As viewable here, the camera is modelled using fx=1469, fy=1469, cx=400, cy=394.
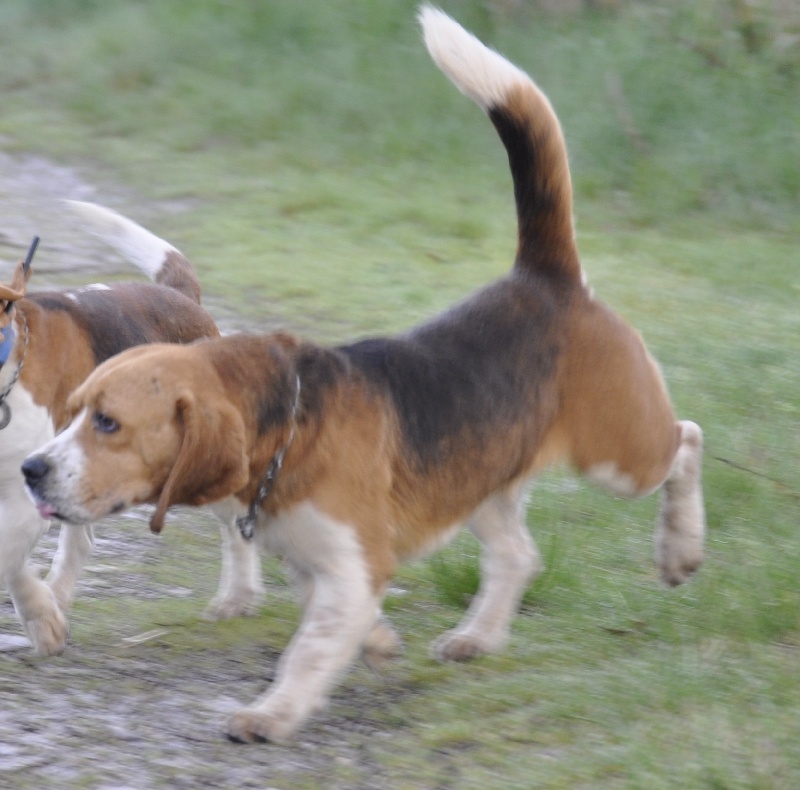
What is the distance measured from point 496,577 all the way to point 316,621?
0.96 m

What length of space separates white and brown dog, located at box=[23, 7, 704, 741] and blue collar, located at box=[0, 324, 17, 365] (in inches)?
24.8

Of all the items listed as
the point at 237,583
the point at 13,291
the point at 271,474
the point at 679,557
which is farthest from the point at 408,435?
the point at 13,291

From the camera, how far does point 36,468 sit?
3.56 metres

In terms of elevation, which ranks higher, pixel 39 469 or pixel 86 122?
pixel 39 469

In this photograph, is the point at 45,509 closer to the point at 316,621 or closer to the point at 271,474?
the point at 271,474

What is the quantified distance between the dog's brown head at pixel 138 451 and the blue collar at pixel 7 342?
69 cm

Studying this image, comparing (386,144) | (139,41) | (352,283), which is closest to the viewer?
(352,283)

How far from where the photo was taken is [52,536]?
18.2 feet

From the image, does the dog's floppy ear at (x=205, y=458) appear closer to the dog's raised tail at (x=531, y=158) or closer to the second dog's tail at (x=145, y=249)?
the dog's raised tail at (x=531, y=158)

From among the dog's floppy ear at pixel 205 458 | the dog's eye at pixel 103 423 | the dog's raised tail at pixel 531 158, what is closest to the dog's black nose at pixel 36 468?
the dog's eye at pixel 103 423

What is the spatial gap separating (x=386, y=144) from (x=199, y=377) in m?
8.10

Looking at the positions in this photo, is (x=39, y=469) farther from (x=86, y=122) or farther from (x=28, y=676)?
(x=86, y=122)

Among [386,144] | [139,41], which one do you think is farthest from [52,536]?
[139,41]

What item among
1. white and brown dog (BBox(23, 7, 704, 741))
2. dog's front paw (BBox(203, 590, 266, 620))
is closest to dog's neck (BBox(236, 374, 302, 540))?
white and brown dog (BBox(23, 7, 704, 741))
